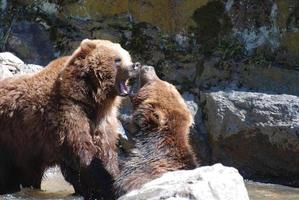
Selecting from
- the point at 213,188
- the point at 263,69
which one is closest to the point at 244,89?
the point at 263,69

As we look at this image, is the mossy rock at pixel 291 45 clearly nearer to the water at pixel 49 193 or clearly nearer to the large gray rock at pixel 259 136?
the large gray rock at pixel 259 136

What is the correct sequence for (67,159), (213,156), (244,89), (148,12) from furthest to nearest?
(148,12), (244,89), (213,156), (67,159)

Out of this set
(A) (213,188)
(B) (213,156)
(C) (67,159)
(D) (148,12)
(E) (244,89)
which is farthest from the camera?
(D) (148,12)

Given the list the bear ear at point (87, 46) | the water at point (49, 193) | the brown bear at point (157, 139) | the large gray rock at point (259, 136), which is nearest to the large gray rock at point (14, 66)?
the water at point (49, 193)

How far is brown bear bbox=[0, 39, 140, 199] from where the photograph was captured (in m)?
6.61

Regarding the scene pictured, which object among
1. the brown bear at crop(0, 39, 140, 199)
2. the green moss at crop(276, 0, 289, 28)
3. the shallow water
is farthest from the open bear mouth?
the green moss at crop(276, 0, 289, 28)

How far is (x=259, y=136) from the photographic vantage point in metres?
9.39

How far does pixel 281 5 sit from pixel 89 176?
20.1ft

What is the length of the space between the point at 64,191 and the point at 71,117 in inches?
47.5

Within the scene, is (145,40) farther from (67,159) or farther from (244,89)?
(67,159)

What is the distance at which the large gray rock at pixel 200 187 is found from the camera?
4.15 meters

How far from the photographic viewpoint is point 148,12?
1195 cm

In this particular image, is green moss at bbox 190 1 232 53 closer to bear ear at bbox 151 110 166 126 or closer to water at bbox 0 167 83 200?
water at bbox 0 167 83 200

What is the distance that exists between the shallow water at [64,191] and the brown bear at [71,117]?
19cm
